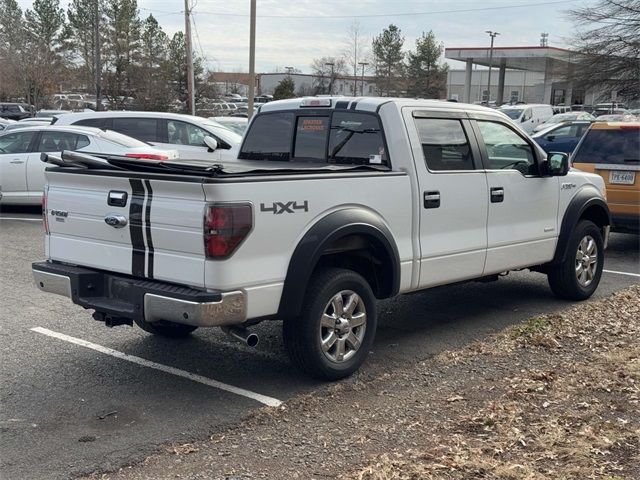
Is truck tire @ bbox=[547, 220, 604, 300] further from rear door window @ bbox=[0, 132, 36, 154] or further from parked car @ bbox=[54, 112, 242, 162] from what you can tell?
rear door window @ bbox=[0, 132, 36, 154]

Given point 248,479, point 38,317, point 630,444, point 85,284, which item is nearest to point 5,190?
point 38,317

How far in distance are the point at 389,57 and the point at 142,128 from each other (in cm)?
5262

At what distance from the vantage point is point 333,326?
5.09 meters

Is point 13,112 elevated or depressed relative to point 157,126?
elevated

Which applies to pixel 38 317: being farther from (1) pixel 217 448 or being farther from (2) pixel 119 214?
(1) pixel 217 448

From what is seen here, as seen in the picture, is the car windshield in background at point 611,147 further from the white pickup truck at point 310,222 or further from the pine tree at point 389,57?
the pine tree at point 389,57

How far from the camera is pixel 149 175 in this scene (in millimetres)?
4637

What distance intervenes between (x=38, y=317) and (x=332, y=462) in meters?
3.80

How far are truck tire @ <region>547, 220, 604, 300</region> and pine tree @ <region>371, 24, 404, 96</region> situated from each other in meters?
56.9

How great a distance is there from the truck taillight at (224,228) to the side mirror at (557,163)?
3.68 metres

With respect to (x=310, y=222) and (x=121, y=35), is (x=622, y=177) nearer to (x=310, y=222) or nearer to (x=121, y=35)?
(x=310, y=222)

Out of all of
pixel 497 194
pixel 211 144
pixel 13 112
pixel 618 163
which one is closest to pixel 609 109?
pixel 13 112

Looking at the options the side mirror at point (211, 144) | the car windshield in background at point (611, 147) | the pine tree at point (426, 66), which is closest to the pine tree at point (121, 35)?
the pine tree at point (426, 66)

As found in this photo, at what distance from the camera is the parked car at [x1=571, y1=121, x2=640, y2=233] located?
9875mm
